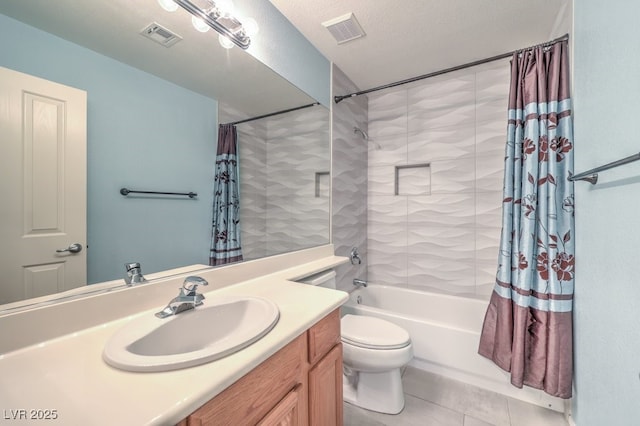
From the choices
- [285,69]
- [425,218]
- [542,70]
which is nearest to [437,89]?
[542,70]

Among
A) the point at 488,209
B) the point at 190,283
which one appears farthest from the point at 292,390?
the point at 488,209

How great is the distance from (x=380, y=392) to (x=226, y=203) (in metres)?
1.41

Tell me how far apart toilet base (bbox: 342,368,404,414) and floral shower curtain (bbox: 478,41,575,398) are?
2.03ft

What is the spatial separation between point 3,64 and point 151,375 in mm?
862

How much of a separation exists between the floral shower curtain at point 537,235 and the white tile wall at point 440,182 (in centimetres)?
54

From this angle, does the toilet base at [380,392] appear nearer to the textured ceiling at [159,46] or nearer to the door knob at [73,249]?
the door knob at [73,249]

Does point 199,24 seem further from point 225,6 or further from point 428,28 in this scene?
point 428,28

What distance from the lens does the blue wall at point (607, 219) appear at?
789mm

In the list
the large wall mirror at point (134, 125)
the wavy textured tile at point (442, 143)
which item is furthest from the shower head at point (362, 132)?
the large wall mirror at point (134, 125)

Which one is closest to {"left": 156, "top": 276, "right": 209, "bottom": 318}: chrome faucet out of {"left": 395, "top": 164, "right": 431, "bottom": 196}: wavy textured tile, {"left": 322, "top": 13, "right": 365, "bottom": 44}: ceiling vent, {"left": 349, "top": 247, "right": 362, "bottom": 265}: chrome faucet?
{"left": 349, "top": 247, "right": 362, "bottom": 265}: chrome faucet

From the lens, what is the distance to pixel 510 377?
1.53 metres

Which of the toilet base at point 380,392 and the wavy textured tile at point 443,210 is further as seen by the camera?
the wavy textured tile at point 443,210

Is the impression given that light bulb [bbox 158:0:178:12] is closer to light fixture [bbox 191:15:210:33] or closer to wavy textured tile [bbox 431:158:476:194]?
light fixture [bbox 191:15:210:33]

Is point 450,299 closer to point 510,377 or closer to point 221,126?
point 510,377
